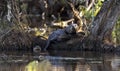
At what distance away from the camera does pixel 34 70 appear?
18.9m

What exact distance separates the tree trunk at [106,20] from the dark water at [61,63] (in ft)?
6.91

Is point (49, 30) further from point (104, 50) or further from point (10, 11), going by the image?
point (104, 50)

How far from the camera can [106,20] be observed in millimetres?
29328

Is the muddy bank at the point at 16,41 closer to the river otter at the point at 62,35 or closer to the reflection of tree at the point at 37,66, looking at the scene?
the river otter at the point at 62,35

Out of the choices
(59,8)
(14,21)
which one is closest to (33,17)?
(59,8)

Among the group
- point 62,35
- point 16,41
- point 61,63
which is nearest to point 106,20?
point 62,35

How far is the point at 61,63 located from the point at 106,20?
8.03 m

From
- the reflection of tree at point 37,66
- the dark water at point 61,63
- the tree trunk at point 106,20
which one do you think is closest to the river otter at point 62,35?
the tree trunk at point 106,20

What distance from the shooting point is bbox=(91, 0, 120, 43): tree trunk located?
95.3 feet

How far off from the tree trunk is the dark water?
6.91 ft

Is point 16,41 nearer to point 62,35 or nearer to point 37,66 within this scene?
point 62,35

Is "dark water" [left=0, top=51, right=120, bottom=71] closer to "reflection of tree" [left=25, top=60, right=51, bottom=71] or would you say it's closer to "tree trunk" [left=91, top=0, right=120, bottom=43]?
"reflection of tree" [left=25, top=60, right=51, bottom=71]

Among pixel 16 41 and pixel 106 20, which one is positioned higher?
pixel 106 20

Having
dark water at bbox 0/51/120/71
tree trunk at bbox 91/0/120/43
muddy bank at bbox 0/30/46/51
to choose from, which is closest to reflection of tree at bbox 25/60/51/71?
dark water at bbox 0/51/120/71
